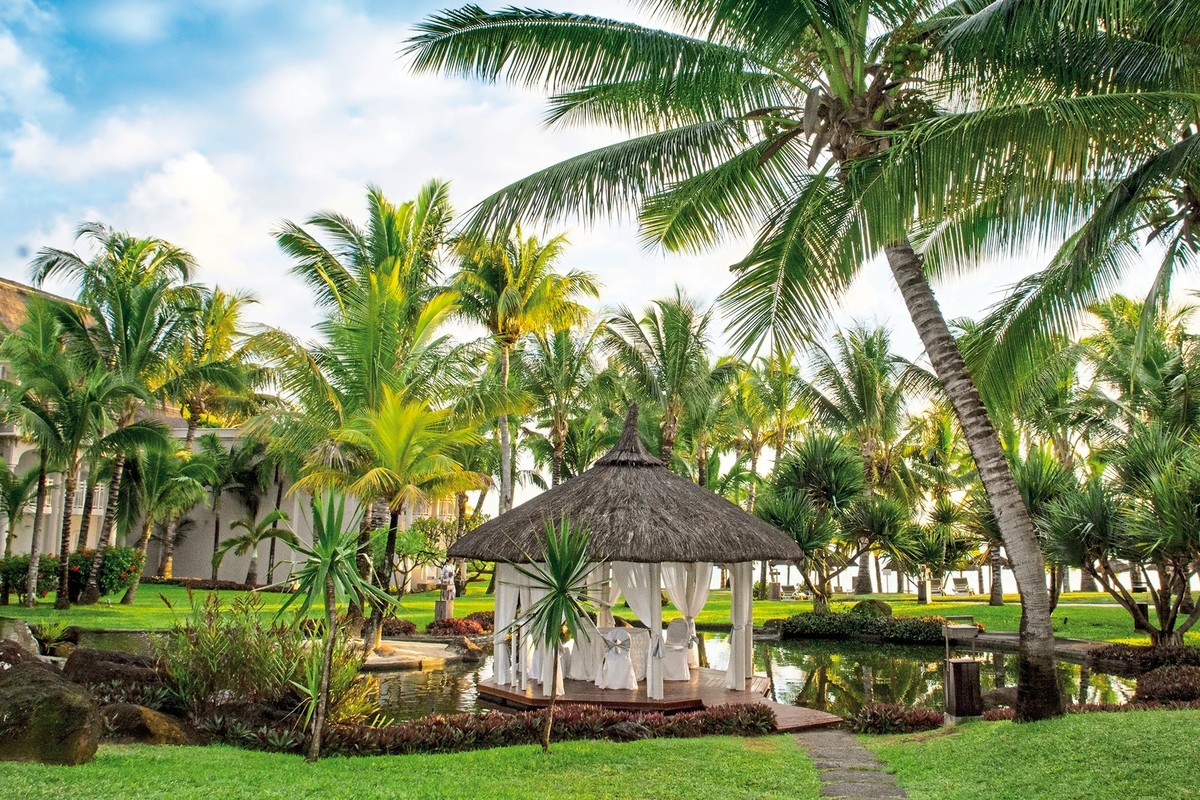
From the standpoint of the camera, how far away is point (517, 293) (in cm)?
2123

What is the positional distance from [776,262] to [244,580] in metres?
25.8

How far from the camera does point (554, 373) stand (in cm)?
2433

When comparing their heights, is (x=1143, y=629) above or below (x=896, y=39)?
below

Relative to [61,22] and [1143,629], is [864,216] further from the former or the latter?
[1143,629]

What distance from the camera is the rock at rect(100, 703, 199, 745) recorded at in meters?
7.55

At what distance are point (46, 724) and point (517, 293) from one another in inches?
620

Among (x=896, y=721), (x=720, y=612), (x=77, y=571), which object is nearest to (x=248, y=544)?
(x=77, y=571)

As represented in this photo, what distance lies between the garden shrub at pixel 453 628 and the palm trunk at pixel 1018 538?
38.9 feet

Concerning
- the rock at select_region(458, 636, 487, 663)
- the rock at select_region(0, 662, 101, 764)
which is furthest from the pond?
the rock at select_region(0, 662, 101, 764)

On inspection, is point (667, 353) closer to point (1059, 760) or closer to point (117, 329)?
point (117, 329)

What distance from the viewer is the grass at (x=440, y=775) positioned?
5.84 m

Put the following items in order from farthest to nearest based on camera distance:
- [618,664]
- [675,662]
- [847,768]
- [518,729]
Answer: [675,662], [618,664], [518,729], [847,768]

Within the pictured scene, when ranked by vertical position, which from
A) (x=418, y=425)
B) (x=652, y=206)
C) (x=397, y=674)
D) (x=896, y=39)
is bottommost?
(x=397, y=674)

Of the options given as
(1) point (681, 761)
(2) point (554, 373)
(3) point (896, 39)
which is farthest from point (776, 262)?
(2) point (554, 373)
